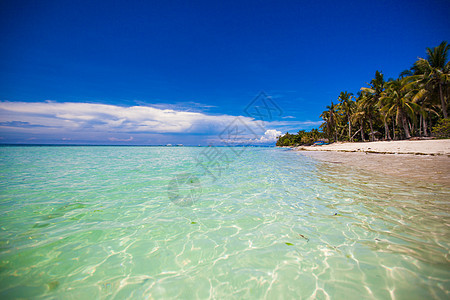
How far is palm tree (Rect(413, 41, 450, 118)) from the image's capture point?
2569 centimetres

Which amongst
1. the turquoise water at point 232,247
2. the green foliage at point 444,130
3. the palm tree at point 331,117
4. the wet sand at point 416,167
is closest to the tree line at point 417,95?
the green foliage at point 444,130

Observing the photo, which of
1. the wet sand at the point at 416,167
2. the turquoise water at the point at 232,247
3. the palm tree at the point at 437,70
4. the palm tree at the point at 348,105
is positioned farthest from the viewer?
the palm tree at the point at 348,105

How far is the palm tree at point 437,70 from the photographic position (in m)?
25.7

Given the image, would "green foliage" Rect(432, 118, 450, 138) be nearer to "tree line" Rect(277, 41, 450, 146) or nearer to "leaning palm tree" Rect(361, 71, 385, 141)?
"tree line" Rect(277, 41, 450, 146)

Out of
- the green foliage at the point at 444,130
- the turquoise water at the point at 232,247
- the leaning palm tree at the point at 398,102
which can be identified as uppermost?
the leaning palm tree at the point at 398,102

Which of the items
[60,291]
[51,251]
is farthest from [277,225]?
[51,251]

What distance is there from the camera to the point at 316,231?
151 inches

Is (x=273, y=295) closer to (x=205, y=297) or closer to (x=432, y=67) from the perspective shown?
(x=205, y=297)

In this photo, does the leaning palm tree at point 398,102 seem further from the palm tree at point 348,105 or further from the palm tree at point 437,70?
the palm tree at point 348,105

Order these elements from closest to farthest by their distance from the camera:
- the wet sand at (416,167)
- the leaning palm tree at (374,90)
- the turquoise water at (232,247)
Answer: the turquoise water at (232,247)
the wet sand at (416,167)
the leaning palm tree at (374,90)

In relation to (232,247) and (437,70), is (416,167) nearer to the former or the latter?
(232,247)

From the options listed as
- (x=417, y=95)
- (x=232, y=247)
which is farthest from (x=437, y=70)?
(x=232, y=247)

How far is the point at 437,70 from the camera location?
84.1 ft

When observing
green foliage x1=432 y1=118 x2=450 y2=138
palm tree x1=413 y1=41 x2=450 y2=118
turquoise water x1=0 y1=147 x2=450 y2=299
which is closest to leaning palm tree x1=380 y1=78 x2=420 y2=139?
palm tree x1=413 y1=41 x2=450 y2=118
